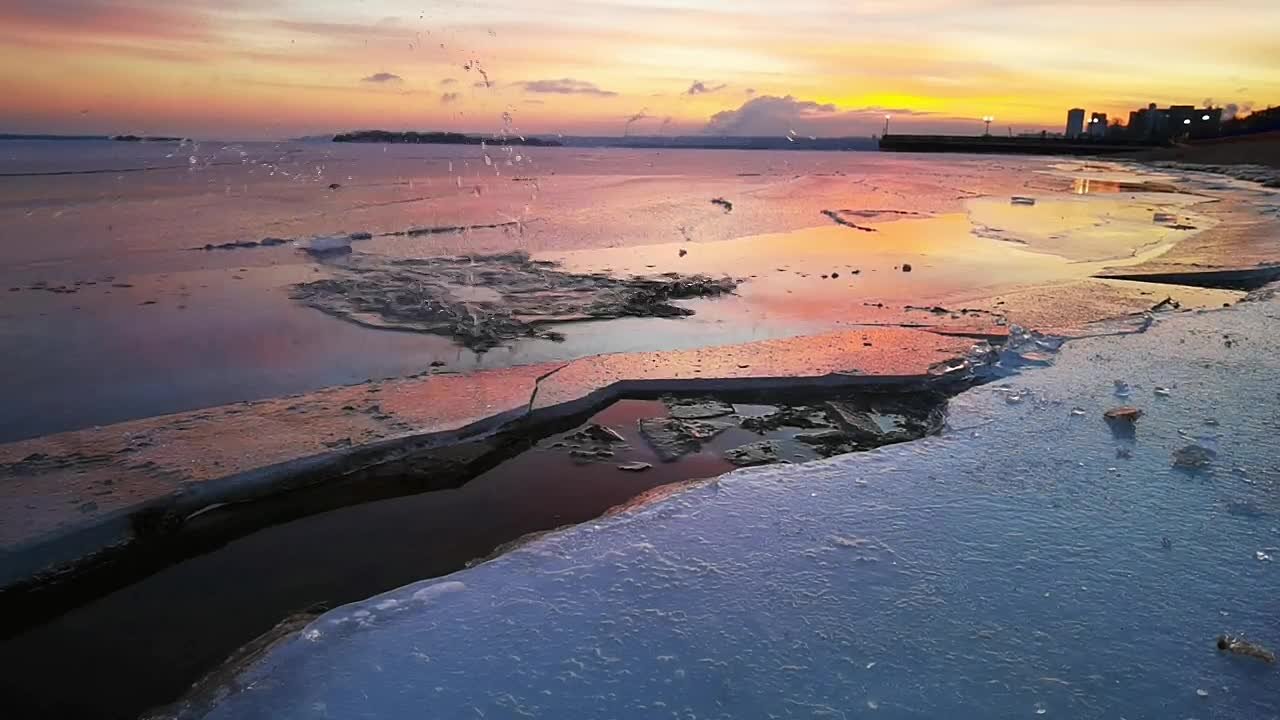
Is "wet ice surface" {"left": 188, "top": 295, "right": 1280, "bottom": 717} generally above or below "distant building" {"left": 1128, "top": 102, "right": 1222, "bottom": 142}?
below

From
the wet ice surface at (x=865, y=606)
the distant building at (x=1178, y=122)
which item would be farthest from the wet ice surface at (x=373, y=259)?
the distant building at (x=1178, y=122)

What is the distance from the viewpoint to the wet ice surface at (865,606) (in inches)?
88.5

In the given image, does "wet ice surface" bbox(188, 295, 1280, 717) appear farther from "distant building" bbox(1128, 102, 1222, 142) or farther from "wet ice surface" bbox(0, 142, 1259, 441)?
"distant building" bbox(1128, 102, 1222, 142)

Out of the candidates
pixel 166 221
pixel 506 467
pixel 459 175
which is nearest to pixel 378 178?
pixel 459 175

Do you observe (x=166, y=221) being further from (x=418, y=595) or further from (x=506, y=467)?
(x=418, y=595)

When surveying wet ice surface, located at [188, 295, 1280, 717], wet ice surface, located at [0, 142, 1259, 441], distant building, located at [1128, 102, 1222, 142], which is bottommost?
wet ice surface, located at [188, 295, 1280, 717]

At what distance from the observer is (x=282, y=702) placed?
2275 mm

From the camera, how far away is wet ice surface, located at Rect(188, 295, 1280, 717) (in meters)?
2.25

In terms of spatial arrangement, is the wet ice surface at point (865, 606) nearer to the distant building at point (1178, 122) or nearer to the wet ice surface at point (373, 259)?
the wet ice surface at point (373, 259)

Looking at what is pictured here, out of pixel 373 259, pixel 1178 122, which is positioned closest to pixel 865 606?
pixel 373 259

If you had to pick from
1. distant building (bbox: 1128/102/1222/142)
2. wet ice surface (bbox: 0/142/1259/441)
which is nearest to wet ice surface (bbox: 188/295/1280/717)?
wet ice surface (bbox: 0/142/1259/441)

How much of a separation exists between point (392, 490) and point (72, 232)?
1277 cm

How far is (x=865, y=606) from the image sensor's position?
106 inches

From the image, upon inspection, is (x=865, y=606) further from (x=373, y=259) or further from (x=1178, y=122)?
(x=1178, y=122)
